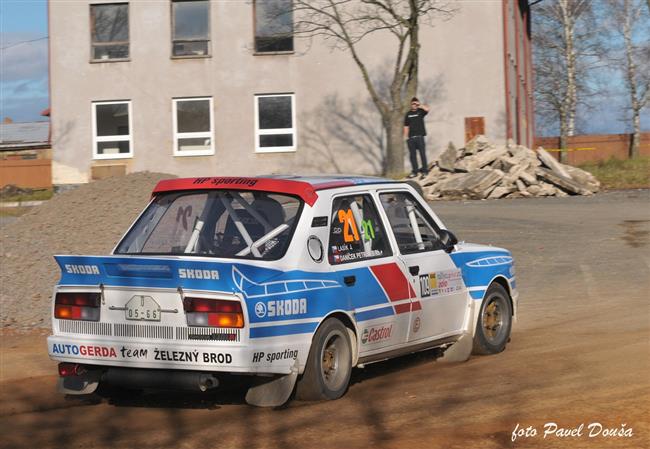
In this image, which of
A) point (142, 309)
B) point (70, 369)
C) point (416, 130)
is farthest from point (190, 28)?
point (142, 309)

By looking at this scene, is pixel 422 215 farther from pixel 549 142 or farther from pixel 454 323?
A: pixel 549 142

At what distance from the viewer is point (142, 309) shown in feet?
25.5

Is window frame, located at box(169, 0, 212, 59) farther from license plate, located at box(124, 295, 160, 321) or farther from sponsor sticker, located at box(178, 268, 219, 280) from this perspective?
sponsor sticker, located at box(178, 268, 219, 280)

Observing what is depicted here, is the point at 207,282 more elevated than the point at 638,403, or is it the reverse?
the point at 207,282

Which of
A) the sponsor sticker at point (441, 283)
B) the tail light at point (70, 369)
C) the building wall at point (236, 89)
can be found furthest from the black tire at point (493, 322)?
the building wall at point (236, 89)

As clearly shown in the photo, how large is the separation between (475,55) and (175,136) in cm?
1067

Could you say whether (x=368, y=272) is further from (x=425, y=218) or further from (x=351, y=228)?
(x=425, y=218)

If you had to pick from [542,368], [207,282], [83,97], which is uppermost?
[83,97]

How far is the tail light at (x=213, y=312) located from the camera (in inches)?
295

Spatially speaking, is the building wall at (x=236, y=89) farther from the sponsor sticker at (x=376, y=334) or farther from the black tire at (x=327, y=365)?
the black tire at (x=327, y=365)

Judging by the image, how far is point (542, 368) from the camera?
30.1 ft

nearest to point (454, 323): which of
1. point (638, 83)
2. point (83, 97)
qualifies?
point (83, 97)

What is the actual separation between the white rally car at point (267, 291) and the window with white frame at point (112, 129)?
31.4 meters

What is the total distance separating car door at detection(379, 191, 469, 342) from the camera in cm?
932
